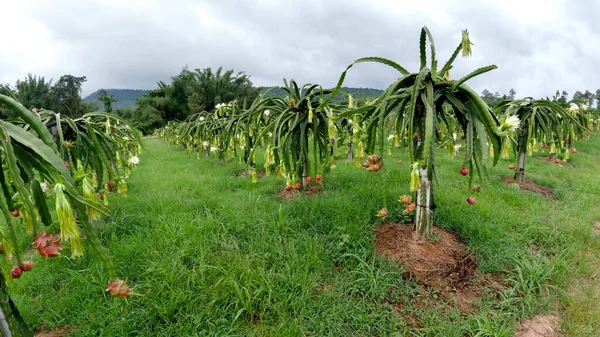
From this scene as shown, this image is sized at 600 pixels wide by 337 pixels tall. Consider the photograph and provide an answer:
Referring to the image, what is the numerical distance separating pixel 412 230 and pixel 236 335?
1.74 metres

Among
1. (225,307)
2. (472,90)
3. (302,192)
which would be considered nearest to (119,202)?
(302,192)

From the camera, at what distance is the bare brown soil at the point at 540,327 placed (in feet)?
6.43

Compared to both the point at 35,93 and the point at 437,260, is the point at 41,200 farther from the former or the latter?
the point at 35,93

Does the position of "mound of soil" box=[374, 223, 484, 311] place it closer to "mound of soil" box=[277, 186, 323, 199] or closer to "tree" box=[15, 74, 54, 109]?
"mound of soil" box=[277, 186, 323, 199]

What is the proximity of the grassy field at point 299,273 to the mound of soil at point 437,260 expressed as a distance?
0.09m

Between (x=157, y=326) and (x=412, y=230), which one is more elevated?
(x=412, y=230)

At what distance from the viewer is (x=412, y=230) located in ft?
9.13

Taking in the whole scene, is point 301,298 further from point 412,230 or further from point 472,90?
point 472,90

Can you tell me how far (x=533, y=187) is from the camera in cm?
454

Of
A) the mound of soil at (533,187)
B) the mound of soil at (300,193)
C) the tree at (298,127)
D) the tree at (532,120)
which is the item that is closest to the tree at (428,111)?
the tree at (298,127)

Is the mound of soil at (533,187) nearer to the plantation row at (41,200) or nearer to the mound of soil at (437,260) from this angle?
the mound of soil at (437,260)

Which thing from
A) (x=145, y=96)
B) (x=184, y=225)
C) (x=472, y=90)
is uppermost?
(x=145, y=96)

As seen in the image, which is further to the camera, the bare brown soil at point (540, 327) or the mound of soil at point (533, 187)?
the mound of soil at point (533, 187)

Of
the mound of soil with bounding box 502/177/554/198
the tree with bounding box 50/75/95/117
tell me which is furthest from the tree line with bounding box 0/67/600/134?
the mound of soil with bounding box 502/177/554/198
